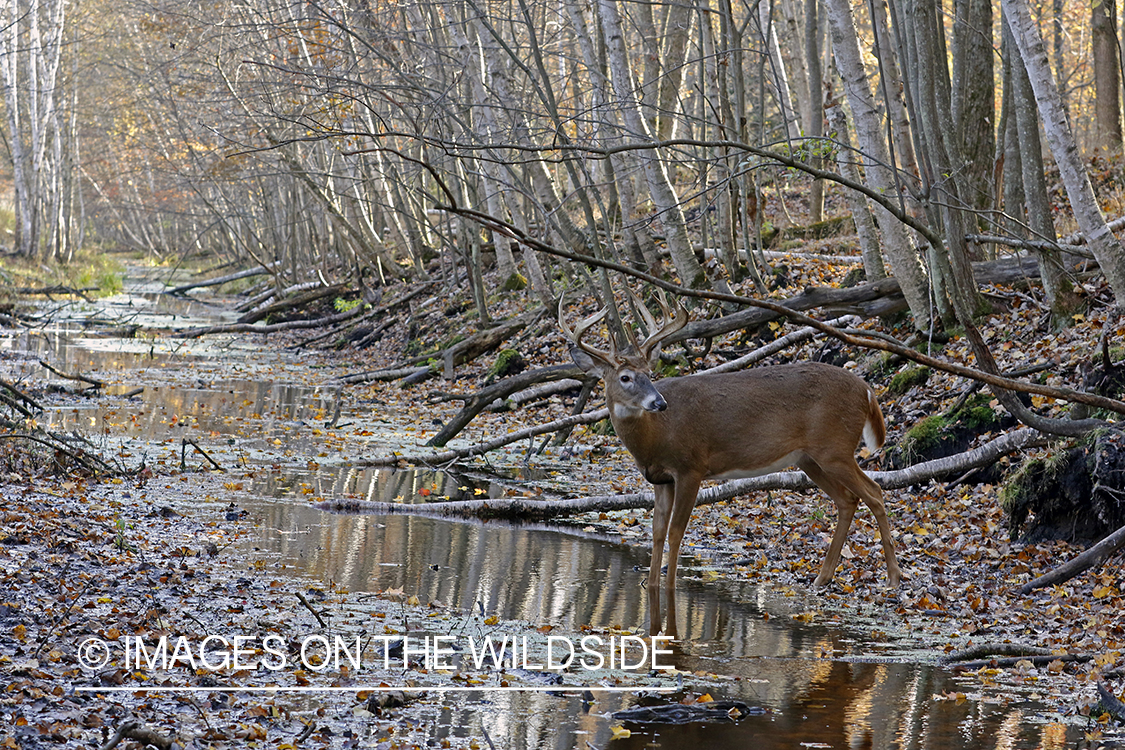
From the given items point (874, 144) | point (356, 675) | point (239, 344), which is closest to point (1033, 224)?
point (874, 144)

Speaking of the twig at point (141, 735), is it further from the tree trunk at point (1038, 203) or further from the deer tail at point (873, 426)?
the tree trunk at point (1038, 203)

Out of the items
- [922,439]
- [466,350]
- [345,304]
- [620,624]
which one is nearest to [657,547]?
[620,624]

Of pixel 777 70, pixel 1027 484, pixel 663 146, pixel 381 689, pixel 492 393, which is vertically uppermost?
pixel 777 70

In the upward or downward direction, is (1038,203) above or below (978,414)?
above

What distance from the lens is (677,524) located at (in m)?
7.09

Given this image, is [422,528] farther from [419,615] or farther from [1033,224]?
[1033,224]

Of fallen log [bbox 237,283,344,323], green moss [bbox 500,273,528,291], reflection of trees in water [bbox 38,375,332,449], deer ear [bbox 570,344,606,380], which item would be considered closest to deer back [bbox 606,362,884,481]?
deer ear [bbox 570,344,606,380]

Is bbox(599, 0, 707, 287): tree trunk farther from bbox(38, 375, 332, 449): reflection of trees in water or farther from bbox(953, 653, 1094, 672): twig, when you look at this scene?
bbox(953, 653, 1094, 672): twig

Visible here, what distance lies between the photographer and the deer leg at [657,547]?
6.49m

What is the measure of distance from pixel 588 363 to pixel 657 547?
1379mm

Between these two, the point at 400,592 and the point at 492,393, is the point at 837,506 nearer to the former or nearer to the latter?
the point at 400,592

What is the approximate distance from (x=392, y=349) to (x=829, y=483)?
16466 millimetres

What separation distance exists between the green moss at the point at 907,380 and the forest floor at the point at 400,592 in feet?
0.17

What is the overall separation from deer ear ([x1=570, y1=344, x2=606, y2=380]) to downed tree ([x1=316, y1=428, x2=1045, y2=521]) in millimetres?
1756
